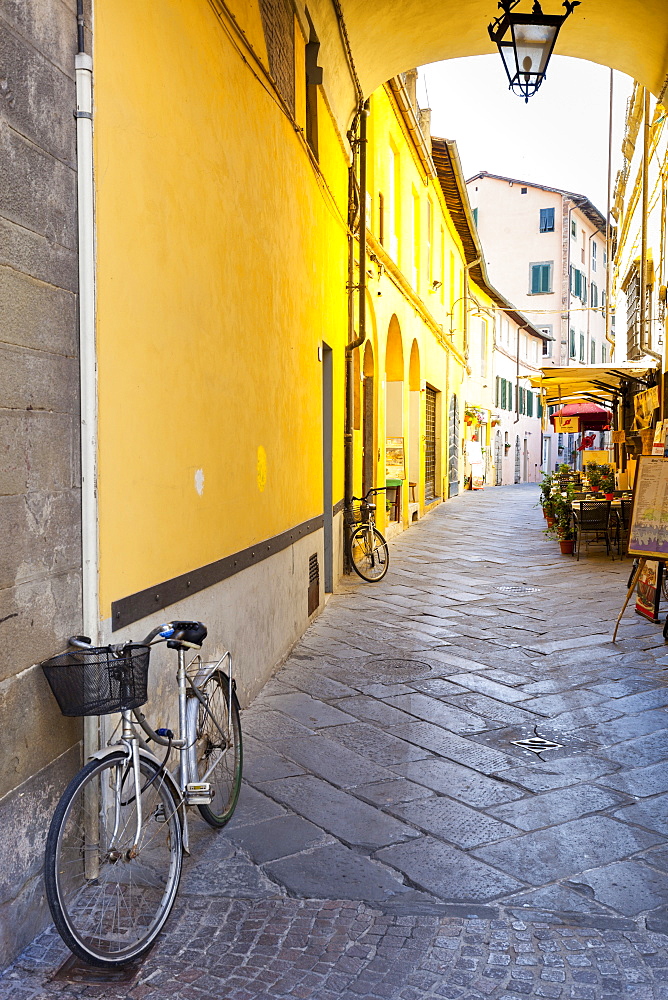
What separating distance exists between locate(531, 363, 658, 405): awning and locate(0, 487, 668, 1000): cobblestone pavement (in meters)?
6.27

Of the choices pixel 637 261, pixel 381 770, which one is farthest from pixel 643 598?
pixel 637 261

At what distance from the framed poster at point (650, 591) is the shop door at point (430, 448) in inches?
475

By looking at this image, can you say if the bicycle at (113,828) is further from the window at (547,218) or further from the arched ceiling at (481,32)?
the window at (547,218)

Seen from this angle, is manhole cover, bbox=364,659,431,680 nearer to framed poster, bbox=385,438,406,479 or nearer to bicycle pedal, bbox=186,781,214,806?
bicycle pedal, bbox=186,781,214,806

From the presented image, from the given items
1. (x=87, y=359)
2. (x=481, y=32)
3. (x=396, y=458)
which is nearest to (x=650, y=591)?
(x=481, y=32)

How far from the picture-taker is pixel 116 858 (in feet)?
9.19

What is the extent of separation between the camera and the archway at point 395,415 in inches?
631

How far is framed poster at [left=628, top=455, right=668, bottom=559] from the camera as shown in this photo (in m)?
6.77

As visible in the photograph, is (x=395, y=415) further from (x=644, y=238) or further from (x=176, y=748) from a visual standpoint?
(x=176, y=748)

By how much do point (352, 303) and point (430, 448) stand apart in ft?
35.3

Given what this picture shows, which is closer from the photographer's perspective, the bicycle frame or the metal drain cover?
the bicycle frame

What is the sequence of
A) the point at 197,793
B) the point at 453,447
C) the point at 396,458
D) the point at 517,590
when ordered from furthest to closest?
the point at 453,447, the point at 396,458, the point at 517,590, the point at 197,793

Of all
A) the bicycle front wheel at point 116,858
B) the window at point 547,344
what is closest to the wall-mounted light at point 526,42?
the bicycle front wheel at point 116,858

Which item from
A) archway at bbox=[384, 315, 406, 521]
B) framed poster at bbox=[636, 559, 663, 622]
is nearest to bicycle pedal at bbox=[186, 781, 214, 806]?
framed poster at bbox=[636, 559, 663, 622]
